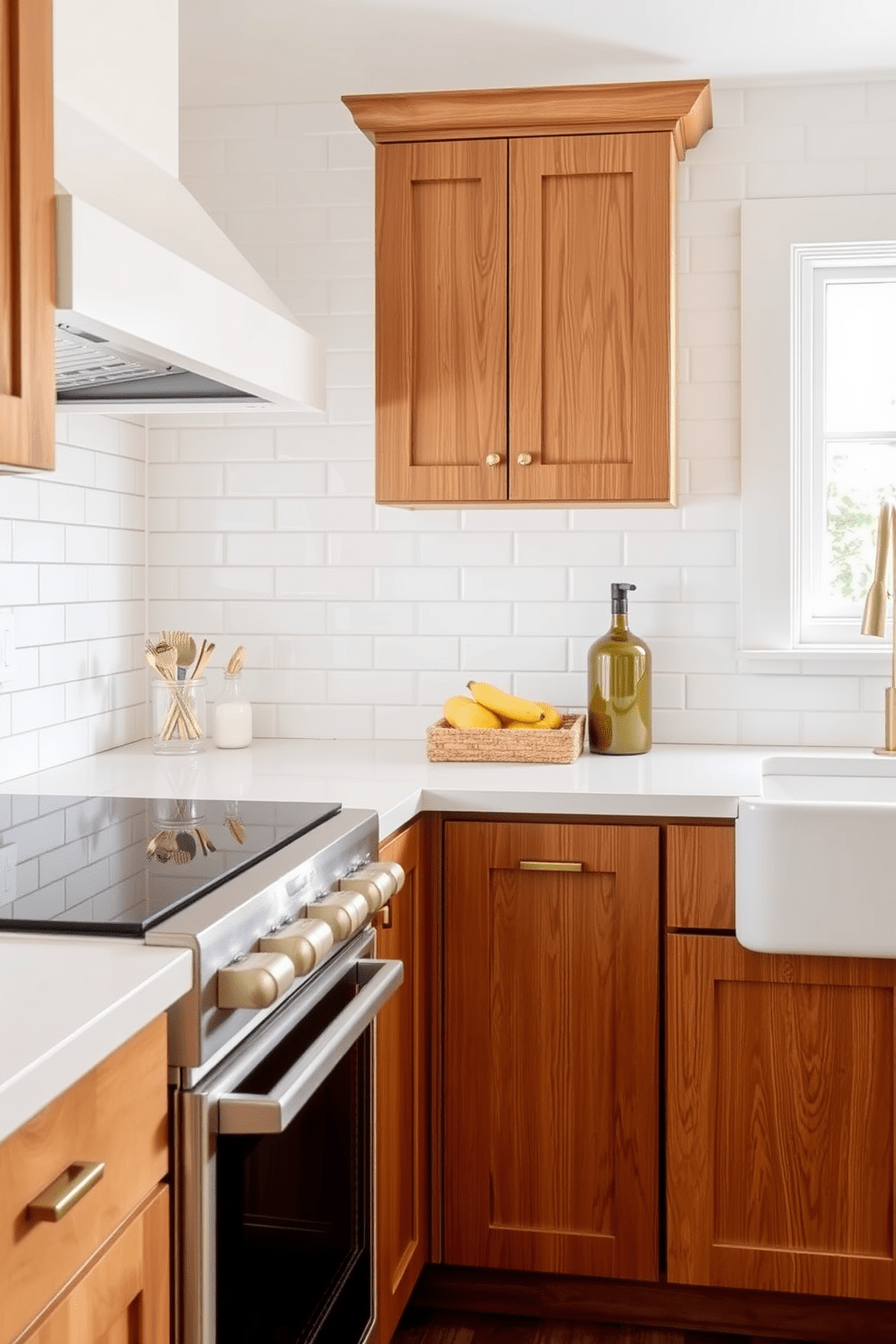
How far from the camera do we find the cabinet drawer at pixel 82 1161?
1.02m

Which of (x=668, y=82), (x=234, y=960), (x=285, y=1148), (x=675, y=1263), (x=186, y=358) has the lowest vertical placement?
(x=675, y=1263)

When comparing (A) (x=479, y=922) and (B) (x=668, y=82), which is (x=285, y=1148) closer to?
(A) (x=479, y=922)

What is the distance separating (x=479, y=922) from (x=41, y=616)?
0.99 m

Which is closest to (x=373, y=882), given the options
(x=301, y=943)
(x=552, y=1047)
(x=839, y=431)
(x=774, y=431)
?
(x=301, y=943)

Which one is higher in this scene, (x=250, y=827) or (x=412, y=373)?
(x=412, y=373)

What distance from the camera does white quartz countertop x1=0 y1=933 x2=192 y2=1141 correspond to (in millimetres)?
1031

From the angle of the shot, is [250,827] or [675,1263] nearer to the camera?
[250,827]

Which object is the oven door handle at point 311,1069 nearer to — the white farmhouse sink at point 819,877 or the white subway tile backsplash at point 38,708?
the white farmhouse sink at point 819,877

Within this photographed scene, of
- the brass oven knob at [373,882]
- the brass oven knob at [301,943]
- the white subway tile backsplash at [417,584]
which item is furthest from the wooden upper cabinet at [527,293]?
the brass oven knob at [301,943]

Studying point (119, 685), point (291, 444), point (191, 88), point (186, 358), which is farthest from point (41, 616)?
point (191, 88)

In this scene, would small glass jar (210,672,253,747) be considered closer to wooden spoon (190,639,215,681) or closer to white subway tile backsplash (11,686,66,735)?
wooden spoon (190,639,215,681)

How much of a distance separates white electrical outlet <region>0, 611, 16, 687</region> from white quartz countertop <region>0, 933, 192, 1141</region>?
115 centimetres

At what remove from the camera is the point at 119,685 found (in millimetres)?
2986

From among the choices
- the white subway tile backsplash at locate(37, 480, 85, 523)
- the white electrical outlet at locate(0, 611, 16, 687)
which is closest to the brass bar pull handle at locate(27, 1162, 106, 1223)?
the white electrical outlet at locate(0, 611, 16, 687)
